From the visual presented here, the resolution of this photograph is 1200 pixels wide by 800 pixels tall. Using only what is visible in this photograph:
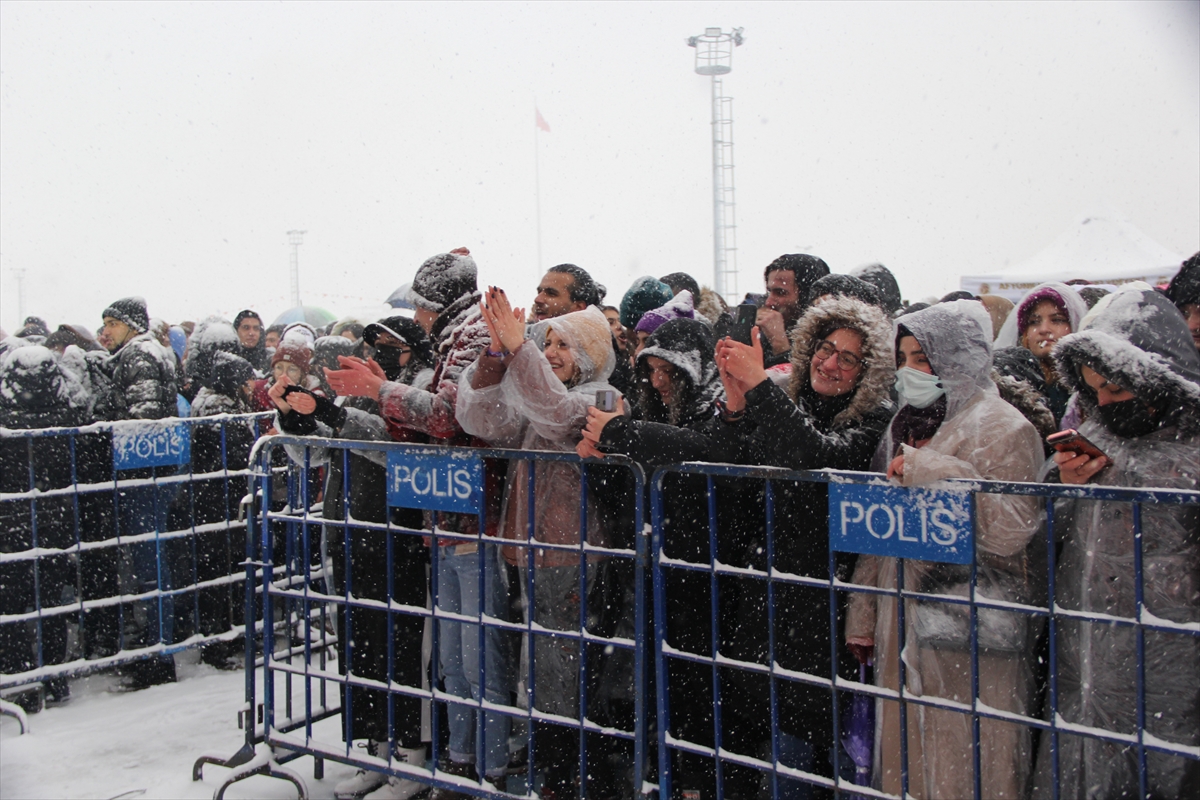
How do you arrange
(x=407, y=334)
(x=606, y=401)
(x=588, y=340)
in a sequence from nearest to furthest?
(x=606, y=401) → (x=588, y=340) → (x=407, y=334)

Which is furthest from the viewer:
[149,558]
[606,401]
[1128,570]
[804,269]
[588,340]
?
[149,558]

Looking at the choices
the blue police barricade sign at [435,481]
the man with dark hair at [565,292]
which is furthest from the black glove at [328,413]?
the man with dark hair at [565,292]

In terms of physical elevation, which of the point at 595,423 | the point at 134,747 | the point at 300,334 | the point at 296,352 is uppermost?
the point at 300,334

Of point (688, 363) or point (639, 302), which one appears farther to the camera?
point (639, 302)

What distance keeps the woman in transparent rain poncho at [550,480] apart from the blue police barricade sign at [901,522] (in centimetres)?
101

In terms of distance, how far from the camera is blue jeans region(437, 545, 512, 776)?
3.54 metres

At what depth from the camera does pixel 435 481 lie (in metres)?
3.49

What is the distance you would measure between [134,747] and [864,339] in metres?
4.08

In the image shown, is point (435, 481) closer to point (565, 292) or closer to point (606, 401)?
point (606, 401)

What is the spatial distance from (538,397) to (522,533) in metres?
0.56

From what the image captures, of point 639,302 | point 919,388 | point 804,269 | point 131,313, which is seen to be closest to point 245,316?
point 131,313

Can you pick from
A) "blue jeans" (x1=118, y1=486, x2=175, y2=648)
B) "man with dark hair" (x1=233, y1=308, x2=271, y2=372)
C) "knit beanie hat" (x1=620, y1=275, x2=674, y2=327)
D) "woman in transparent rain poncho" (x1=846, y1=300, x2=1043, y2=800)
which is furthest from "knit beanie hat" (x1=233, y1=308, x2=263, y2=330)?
"woman in transparent rain poncho" (x1=846, y1=300, x2=1043, y2=800)

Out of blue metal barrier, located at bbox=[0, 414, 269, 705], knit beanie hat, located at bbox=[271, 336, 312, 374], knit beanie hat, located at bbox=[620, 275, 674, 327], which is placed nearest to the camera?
blue metal barrier, located at bbox=[0, 414, 269, 705]

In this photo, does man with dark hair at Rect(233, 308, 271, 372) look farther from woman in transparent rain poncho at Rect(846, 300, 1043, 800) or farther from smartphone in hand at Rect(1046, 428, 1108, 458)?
smartphone in hand at Rect(1046, 428, 1108, 458)
